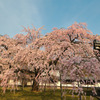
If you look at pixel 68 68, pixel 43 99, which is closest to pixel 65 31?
pixel 68 68

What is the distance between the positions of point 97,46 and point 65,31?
3.20m

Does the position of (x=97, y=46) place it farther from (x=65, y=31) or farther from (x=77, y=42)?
(x=65, y=31)

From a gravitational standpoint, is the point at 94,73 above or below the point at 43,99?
above

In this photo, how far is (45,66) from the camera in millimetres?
9727

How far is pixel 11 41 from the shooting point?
1515 cm

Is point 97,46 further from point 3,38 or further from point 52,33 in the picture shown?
point 3,38

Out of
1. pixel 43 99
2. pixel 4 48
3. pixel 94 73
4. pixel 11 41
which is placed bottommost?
pixel 43 99

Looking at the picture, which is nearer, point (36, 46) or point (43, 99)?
point (43, 99)

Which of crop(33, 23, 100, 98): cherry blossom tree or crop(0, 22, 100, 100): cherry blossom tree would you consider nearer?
crop(33, 23, 100, 98): cherry blossom tree

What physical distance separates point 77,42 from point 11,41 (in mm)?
8210

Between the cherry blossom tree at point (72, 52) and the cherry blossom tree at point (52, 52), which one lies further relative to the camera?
the cherry blossom tree at point (52, 52)

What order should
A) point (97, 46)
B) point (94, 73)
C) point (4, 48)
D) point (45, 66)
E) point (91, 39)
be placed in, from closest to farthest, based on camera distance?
point (94, 73) < point (45, 66) < point (97, 46) < point (91, 39) < point (4, 48)

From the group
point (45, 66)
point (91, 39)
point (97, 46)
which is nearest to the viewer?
point (45, 66)

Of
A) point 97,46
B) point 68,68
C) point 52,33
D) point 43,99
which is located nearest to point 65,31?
point 52,33
